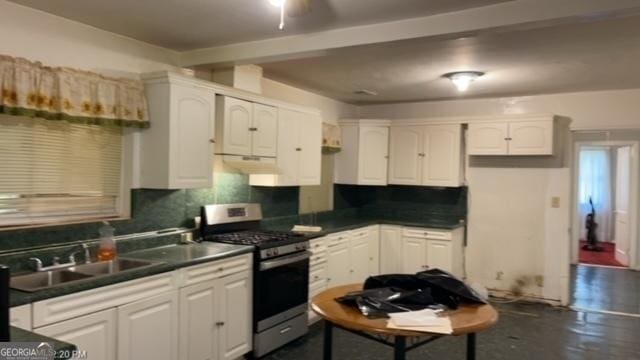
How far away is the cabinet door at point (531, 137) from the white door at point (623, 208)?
11.3 ft

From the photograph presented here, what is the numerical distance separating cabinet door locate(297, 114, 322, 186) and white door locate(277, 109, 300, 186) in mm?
72

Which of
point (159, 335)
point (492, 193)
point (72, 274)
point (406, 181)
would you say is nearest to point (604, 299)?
point (492, 193)

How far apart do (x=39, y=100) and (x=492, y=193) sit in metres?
4.83

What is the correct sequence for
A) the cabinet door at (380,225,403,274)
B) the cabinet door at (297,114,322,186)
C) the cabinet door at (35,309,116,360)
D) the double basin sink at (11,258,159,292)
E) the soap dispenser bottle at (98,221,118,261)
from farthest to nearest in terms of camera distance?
the cabinet door at (380,225,403,274) < the cabinet door at (297,114,322,186) < the soap dispenser bottle at (98,221,118,261) < the double basin sink at (11,258,159,292) < the cabinet door at (35,309,116,360)

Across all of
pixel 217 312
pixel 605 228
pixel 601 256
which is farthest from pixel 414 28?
pixel 605 228

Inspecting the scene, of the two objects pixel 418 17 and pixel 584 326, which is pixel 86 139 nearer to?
pixel 418 17

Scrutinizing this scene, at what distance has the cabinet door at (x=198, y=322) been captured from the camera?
9.98 ft

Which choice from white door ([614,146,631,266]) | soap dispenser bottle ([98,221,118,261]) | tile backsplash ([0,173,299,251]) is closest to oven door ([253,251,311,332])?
tile backsplash ([0,173,299,251])

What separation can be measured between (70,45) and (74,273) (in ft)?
4.71

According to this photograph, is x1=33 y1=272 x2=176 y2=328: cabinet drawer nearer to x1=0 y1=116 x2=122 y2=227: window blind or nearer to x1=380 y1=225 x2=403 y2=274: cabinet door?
x1=0 y1=116 x2=122 y2=227: window blind

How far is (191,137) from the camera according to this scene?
11.3 feet

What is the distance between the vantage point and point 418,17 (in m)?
2.86

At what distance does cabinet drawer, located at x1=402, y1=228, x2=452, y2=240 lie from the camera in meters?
5.43

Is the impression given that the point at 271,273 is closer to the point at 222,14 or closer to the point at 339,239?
the point at 339,239
